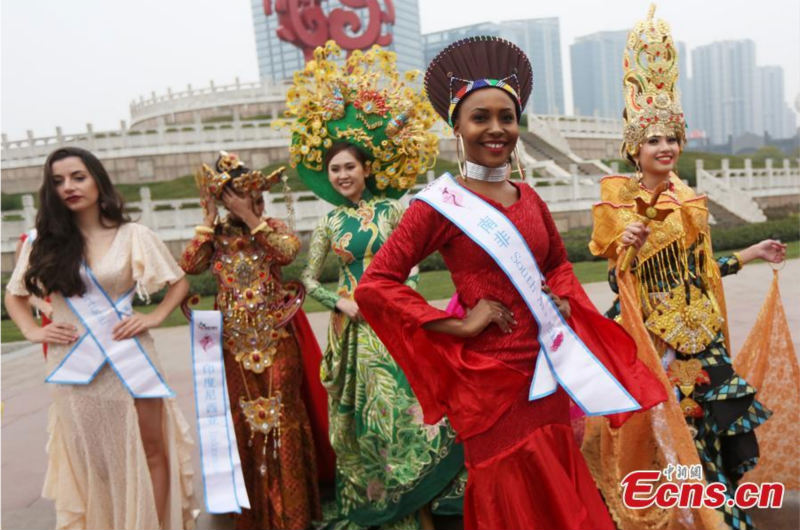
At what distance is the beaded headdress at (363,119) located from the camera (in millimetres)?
3541

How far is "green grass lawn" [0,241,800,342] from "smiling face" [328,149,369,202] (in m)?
6.29

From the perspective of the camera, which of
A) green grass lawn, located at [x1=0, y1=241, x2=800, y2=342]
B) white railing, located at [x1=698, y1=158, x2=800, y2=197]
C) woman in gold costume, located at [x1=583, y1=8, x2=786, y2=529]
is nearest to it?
woman in gold costume, located at [x1=583, y1=8, x2=786, y2=529]

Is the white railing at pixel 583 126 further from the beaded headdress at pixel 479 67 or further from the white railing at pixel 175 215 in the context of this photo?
the beaded headdress at pixel 479 67

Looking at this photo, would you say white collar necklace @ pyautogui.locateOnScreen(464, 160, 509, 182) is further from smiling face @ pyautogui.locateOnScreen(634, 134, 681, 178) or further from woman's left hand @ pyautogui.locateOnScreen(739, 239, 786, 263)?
woman's left hand @ pyautogui.locateOnScreen(739, 239, 786, 263)

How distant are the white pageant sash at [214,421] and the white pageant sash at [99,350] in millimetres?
291

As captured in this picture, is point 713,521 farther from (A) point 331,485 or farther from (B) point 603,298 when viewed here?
(B) point 603,298

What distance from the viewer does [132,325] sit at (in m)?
3.08

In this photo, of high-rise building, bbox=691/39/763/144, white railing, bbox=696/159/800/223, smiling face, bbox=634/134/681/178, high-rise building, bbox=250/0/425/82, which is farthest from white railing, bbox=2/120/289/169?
high-rise building, bbox=691/39/763/144

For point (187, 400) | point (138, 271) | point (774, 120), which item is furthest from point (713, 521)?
point (774, 120)

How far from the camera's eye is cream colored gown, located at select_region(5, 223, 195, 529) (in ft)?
10.0

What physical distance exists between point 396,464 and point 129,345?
1.40 m

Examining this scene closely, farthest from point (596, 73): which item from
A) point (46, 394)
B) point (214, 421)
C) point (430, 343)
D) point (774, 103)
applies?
point (430, 343)

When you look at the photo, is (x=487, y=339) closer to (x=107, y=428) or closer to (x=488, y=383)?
(x=488, y=383)

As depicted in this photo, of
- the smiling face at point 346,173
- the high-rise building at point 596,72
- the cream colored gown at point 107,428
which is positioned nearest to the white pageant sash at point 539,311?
the smiling face at point 346,173
